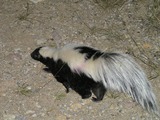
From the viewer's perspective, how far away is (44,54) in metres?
4.18

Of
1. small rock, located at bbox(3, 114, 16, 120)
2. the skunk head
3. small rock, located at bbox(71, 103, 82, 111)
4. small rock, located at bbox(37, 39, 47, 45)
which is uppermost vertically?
the skunk head

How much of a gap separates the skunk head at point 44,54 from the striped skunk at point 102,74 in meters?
0.16

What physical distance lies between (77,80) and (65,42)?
0.66 metres

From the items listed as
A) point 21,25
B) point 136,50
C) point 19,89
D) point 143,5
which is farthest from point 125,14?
point 19,89

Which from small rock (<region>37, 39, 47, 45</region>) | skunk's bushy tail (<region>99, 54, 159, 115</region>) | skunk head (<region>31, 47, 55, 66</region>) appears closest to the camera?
skunk's bushy tail (<region>99, 54, 159, 115</region>)

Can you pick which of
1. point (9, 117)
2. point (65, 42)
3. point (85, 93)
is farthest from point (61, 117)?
point (65, 42)

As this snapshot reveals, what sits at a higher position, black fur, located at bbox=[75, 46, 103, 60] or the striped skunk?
black fur, located at bbox=[75, 46, 103, 60]

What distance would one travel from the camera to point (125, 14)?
4.82 metres

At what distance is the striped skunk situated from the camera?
3.78 m

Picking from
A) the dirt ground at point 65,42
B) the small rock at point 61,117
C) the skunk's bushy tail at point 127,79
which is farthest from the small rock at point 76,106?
the skunk's bushy tail at point 127,79

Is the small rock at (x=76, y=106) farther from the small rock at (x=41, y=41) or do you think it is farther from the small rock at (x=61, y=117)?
the small rock at (x=41, y=41)

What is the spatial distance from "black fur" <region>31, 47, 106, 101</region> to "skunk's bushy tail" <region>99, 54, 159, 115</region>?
10 cm

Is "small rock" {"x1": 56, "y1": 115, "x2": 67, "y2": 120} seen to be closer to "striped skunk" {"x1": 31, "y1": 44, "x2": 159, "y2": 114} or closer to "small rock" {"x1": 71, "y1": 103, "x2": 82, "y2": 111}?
"small rock" {"x1": 71, "y1": 103, "x2": 82, "y2": 111}

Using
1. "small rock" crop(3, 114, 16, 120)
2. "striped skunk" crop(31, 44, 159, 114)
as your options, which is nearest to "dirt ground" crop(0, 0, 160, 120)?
"small rock" crop(3, 114, 16, 120)
